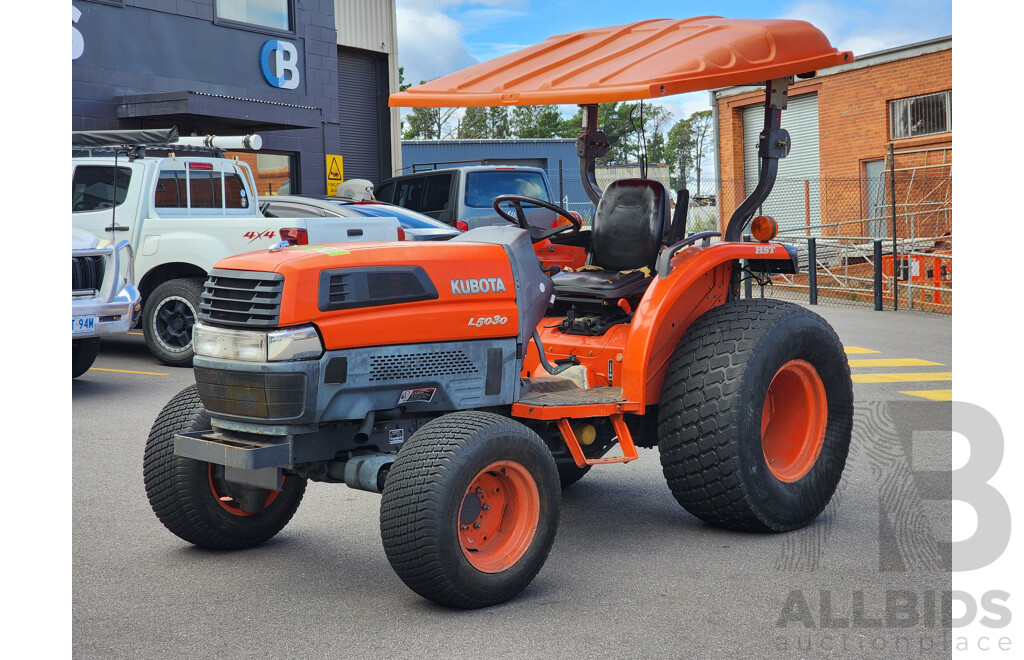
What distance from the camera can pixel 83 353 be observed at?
1081 centimetres

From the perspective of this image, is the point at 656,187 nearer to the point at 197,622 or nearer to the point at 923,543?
the point at 923,543

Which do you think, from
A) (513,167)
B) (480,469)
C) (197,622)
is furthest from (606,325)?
(513,167)

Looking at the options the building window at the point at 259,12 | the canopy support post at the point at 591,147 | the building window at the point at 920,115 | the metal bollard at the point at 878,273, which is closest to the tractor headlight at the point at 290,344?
the canopy support post at the point at 591,147

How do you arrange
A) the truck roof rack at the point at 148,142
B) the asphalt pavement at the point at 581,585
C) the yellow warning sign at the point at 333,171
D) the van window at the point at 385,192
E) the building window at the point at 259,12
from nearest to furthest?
1. the asphalt pavement at the point at 581,585
2. the truck roof rack at the point at 148,142
3. the van window at the point at 385,192
4. the building window at the point at 259,12
5. the yellow warning sign at the point at 333,171

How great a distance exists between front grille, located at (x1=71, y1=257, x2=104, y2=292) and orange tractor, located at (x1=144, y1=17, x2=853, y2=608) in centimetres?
538

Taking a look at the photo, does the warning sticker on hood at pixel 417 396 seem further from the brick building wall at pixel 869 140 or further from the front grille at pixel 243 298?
the brick building wall at pixel 869 140

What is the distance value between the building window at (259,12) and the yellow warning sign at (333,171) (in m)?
2.52

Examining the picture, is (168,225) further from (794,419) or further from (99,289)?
(794,419)

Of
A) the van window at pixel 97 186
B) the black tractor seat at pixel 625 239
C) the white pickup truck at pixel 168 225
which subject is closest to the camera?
the black tractor seat at pixel 625 239

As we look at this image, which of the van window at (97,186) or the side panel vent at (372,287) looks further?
the van window at (97,186)

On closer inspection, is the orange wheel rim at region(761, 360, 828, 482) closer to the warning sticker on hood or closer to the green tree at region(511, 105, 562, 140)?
the warning sticker on hood

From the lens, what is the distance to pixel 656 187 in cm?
618

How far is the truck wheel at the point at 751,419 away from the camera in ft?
17.7

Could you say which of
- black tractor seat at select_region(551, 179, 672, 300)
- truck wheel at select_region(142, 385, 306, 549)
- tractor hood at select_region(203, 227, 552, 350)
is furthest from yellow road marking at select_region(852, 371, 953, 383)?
truck wheel at select_region(142, 385, 306, 549)
